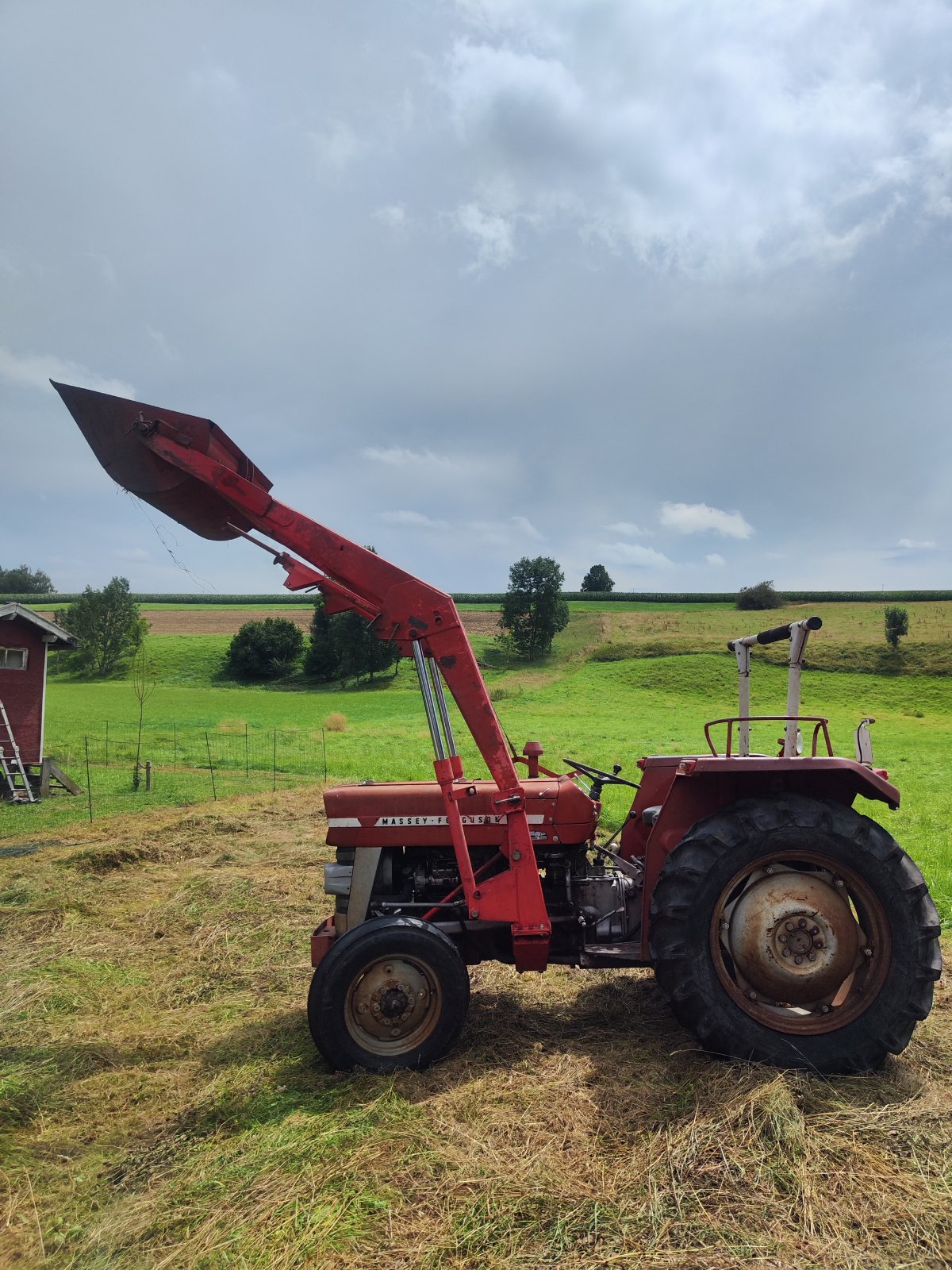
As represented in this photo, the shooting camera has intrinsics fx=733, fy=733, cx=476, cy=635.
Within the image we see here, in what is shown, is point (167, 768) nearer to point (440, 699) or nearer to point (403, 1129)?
point (440, 699)

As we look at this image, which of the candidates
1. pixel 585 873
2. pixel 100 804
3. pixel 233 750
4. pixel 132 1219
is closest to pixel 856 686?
pixel 233 750

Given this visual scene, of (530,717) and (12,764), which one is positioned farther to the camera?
(530,717)

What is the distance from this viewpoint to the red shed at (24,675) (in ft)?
51.7

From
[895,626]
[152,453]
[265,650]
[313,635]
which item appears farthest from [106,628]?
[152,453]

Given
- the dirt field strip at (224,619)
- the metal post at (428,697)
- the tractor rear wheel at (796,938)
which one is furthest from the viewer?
the dirt field strip at (224,619)

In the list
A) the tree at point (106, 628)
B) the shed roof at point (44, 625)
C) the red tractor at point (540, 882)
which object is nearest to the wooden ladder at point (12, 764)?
the shed roof at point (44, 625)

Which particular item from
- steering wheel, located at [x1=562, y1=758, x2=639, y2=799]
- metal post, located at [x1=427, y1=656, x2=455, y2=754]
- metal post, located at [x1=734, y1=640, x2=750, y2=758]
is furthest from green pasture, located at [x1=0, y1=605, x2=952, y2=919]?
metal post, located at [x1=427, y1=656, x2=455, y2=754]

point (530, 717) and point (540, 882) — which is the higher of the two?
point (540, 882)

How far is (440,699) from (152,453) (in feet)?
6.50

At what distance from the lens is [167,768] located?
59.9 feet

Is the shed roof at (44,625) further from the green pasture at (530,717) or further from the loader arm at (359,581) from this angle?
the loader arm at (359,581)

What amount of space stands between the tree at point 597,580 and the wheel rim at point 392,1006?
9308 cm

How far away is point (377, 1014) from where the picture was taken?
3.70 m

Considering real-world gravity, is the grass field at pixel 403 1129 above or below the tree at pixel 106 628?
below
